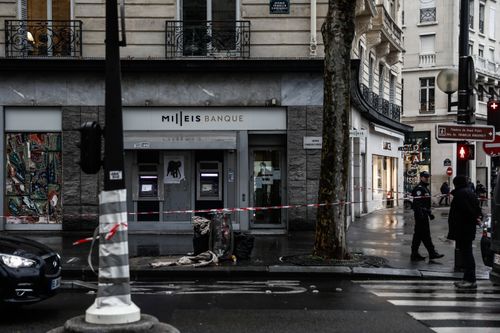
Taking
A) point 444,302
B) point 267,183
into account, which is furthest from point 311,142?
point 444,302

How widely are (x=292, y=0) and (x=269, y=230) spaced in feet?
21.2

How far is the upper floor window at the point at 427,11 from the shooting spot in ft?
142

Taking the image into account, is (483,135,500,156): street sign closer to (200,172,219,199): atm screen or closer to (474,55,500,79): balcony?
(200,172,219,199): atm screen

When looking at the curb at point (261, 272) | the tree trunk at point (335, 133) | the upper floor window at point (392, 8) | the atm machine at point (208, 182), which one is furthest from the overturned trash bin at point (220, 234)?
the upper floor window at point (392, 8)

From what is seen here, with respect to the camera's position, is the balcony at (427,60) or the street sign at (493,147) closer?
the street sign at (493,147)

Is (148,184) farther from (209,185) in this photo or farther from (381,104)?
(381,104)

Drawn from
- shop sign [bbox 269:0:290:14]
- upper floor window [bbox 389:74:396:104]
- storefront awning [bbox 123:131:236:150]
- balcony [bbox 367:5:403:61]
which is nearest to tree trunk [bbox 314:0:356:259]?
storefront awning [bbox 123:131:236:150]

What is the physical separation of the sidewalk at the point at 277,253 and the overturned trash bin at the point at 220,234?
0.33 meters

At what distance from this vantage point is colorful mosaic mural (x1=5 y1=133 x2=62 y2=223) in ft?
56.1

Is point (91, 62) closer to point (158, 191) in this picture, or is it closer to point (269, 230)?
point (158, 191)

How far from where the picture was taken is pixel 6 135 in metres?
17.0

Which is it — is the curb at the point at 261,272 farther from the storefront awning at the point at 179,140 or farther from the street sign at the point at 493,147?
the storefront awning at the point at 179,140

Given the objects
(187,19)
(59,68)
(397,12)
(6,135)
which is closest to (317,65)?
(187,19)

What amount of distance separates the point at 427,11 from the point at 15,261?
135ft
